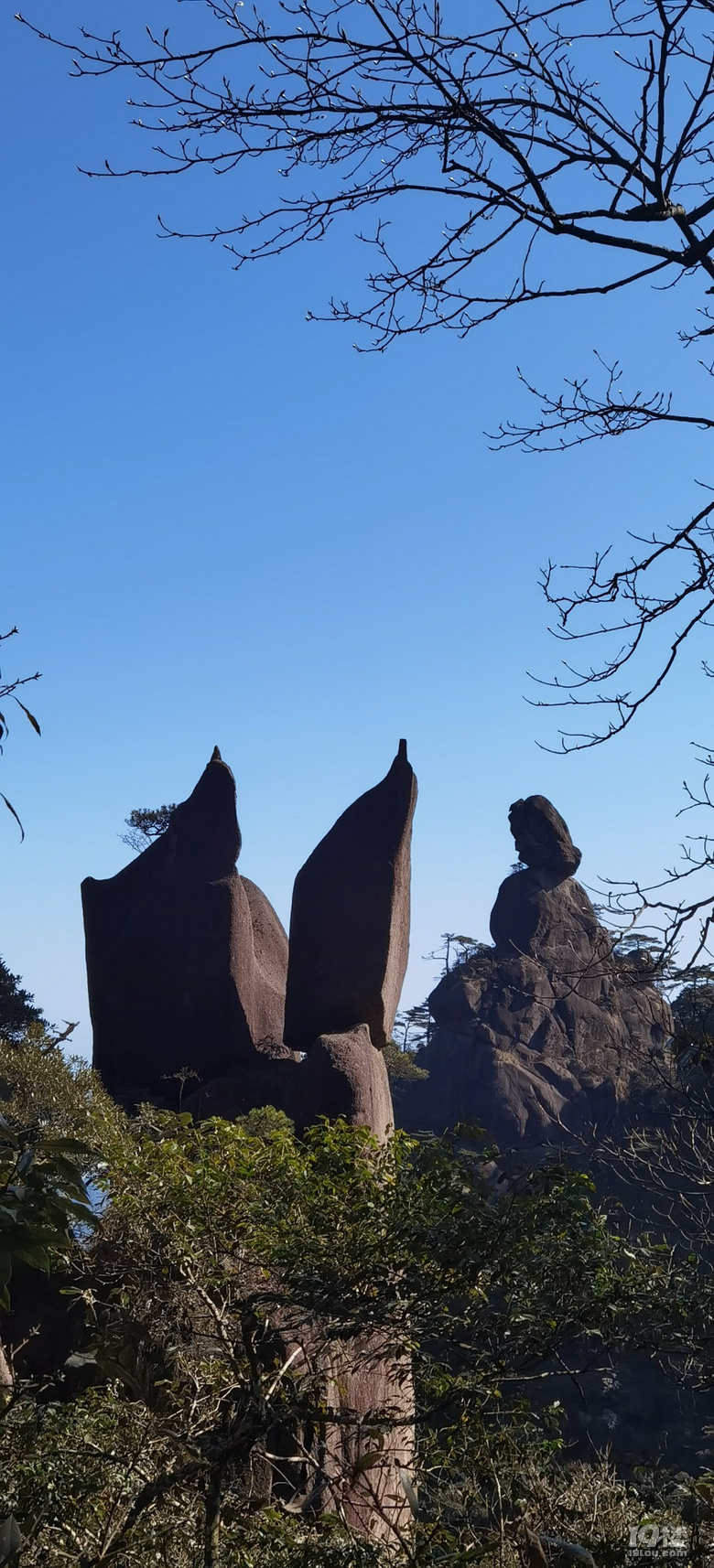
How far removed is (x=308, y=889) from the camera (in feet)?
39.2

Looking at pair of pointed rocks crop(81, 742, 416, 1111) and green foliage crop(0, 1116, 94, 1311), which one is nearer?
green foliage crop(0, 1116, 94, 1311)

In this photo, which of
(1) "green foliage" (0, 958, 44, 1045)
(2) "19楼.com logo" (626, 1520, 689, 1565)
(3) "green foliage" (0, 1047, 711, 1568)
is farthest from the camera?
(1) "green foliage" (0, 958, 44, 1045)

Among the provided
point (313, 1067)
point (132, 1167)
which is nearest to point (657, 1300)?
point (132, 1167)

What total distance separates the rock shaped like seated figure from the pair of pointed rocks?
14 mm

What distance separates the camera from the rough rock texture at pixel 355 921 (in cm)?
1144

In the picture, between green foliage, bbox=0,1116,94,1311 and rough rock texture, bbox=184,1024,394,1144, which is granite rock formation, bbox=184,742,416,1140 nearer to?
rough rock texture, bbox=184,1024,394,1144

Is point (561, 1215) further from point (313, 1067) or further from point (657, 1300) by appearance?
point (313, 1067)

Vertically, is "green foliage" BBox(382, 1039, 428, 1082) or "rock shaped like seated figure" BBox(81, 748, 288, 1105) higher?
"green foliage" BBox(382, 1039, 428, 1082)

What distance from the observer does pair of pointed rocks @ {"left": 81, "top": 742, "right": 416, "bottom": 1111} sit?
11539 mm

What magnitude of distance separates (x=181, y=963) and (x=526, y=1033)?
788 inches

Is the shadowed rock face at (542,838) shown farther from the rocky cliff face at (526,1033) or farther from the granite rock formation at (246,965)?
the granite rock formation at (246,965)

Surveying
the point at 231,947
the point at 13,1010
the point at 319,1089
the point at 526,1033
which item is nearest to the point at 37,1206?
the point at 319,1089

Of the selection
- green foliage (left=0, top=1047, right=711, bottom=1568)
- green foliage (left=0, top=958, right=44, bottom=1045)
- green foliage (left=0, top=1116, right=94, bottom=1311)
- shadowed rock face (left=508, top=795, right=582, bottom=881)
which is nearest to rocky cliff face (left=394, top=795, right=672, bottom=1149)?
shadowed rock face (left=508, top=795, right=582, bottom=881)

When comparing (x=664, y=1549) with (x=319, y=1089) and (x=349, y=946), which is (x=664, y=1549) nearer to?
(x=319, y=1089)
